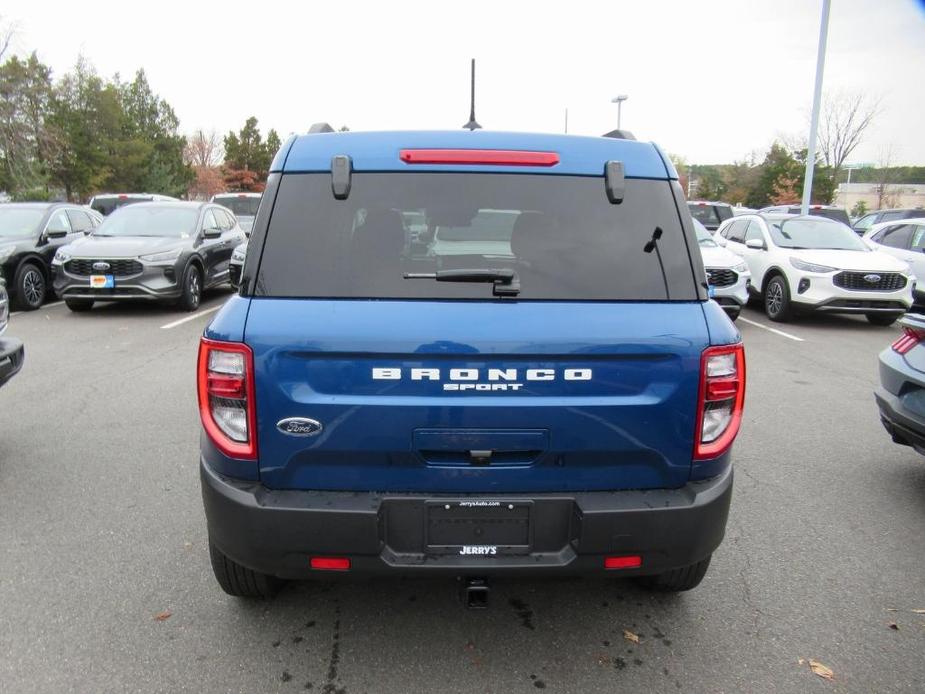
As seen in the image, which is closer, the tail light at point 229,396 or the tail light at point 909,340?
the tail light at point 229,396

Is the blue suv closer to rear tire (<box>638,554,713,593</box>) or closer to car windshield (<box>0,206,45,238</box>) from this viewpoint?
rear tire (<box>638,554,713,593</box>)

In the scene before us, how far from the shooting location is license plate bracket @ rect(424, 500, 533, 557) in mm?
2207

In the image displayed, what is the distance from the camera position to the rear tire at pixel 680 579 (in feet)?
9.32

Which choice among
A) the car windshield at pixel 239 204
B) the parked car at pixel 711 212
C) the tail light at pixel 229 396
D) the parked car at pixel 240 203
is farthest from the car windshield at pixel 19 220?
the parked car at pixel 711 212

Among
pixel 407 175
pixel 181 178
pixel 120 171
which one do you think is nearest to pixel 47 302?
pixel 407 175

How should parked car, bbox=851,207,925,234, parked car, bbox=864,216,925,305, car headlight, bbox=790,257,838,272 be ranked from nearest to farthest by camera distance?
1. car headlight, bbox=790,257,838,272
2. parked car, bbox=864,216,925,305
3. parked car, bbox=851,207,925,234

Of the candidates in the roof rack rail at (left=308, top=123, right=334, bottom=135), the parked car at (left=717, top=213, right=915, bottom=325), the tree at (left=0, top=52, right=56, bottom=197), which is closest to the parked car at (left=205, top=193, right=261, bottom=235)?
the parked car at (left=717, top=213, right=915, bottom=325)

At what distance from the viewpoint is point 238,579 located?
2.71 metres

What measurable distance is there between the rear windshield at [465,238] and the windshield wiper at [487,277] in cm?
2

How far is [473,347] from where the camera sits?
2139 mm

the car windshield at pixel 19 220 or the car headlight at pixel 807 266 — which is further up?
the car windshield at pixel 19 220

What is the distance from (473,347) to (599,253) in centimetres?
61

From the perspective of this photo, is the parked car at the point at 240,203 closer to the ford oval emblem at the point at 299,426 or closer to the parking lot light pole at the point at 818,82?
the parking lot light pole at the point at 818,82

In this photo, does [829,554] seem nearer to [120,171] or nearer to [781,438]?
[781,438]
